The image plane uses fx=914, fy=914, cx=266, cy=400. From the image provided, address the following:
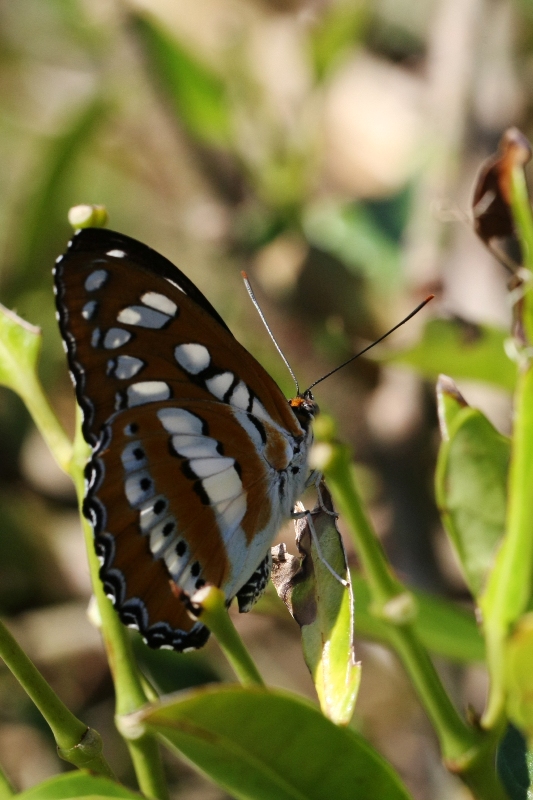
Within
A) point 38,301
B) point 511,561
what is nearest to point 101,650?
point 38,301

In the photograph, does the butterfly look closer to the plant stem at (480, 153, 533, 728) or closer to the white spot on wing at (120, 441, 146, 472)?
the white spot on wing at (120, 441, 146, 472)

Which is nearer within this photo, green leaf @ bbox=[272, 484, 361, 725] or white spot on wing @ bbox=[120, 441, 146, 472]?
green leaf @ bbox=[272, 484, 361, 725]

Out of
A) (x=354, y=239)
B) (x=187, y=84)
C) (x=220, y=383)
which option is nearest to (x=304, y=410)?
(x=220, y=383)

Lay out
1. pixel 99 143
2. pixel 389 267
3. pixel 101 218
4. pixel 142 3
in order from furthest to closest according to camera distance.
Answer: pixel 99 143, pixel 142 3, pixel 389 267, pixel 101 218

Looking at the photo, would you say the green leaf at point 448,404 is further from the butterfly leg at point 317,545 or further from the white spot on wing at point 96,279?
the white spot on wing at point 96,279

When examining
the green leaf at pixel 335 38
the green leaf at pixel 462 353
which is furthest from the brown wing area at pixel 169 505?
the green leaf at pixel 335 38

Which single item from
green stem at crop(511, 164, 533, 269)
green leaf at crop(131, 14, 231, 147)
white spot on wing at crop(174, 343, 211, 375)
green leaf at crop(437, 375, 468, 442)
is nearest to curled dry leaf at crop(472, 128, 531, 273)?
green stem at crop(511, 164, 533, 269)

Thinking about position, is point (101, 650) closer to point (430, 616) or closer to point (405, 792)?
point (430, 616)
